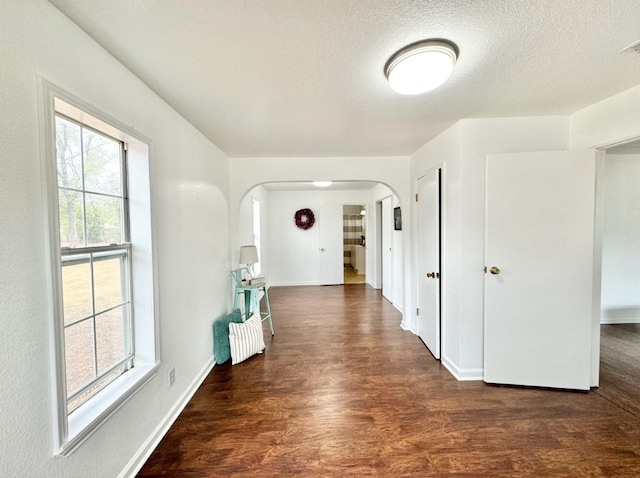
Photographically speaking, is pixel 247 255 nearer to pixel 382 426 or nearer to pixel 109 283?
pixel 109 283

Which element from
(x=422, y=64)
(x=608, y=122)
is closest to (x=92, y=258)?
(x=422, y=64)

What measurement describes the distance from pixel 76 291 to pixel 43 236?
0.38 m

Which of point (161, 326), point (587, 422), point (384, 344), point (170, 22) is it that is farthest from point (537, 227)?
point (161, 326)

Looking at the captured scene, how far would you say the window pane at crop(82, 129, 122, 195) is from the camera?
4.38 ft

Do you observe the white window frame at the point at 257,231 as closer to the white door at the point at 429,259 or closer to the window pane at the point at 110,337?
the white door at the point at 429,259

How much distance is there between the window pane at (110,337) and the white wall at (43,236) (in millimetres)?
232

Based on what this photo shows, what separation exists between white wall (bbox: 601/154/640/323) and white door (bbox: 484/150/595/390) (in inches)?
89.3

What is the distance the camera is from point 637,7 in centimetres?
110

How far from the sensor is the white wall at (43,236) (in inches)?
35.0

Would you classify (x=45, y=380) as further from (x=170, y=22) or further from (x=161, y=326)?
(x=170, y=22)

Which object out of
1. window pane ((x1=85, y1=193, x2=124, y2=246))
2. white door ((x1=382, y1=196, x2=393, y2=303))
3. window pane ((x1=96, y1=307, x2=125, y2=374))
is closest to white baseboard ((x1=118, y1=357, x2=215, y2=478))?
window pane ((x1=96, y1=307, x2=125, y2=374))

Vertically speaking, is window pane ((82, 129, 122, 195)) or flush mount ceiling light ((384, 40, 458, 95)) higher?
flush mount ceiling light ((384, 40, 458, 95))

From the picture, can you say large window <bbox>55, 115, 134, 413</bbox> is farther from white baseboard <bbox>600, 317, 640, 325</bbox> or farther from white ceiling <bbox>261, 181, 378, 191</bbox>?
white baseboard <bbox>600, 317, 640, 325</bbox>

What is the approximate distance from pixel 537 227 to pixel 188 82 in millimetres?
2772
